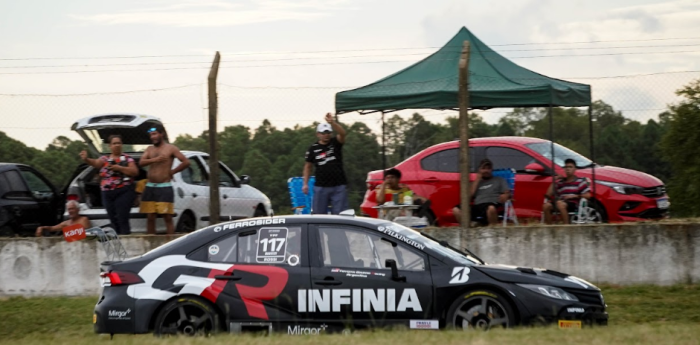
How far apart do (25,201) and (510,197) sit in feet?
22.5

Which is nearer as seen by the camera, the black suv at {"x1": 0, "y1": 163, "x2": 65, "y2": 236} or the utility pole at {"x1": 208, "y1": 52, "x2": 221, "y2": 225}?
the utility pole at {"x1": 208, "y1": 52, "x2": 221, "y2": 225}

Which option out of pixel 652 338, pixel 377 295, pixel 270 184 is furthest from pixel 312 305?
pixel 270 184

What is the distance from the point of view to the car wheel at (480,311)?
8.97 metres

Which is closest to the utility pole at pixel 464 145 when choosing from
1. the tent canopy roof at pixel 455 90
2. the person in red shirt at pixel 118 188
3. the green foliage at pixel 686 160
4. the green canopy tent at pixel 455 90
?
the green canopy tent at pixel 455 90

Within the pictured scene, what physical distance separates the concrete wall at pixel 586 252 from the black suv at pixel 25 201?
1.96 metres

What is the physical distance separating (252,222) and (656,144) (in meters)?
10.9

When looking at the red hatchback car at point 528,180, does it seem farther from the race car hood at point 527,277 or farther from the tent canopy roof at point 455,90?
the race car hood at point 527,277

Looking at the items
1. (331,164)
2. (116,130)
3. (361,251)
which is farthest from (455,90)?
(361,251)

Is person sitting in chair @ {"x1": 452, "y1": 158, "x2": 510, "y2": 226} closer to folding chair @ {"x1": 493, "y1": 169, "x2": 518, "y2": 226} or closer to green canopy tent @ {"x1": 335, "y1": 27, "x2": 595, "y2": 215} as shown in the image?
folding chair @ {"x1": 493, "y1": 169, "x2": 518, "y2": 226}

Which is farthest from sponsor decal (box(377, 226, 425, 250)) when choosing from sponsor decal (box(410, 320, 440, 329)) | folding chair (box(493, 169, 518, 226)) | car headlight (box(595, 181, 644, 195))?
car headlight (box(595, 181, 644, 195))

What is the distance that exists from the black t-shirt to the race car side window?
4.57 m

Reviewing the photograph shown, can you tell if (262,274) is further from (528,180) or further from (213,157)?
(528,180)

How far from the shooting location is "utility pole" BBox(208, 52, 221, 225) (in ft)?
42.8

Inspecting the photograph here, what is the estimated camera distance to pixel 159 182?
1387 cm
